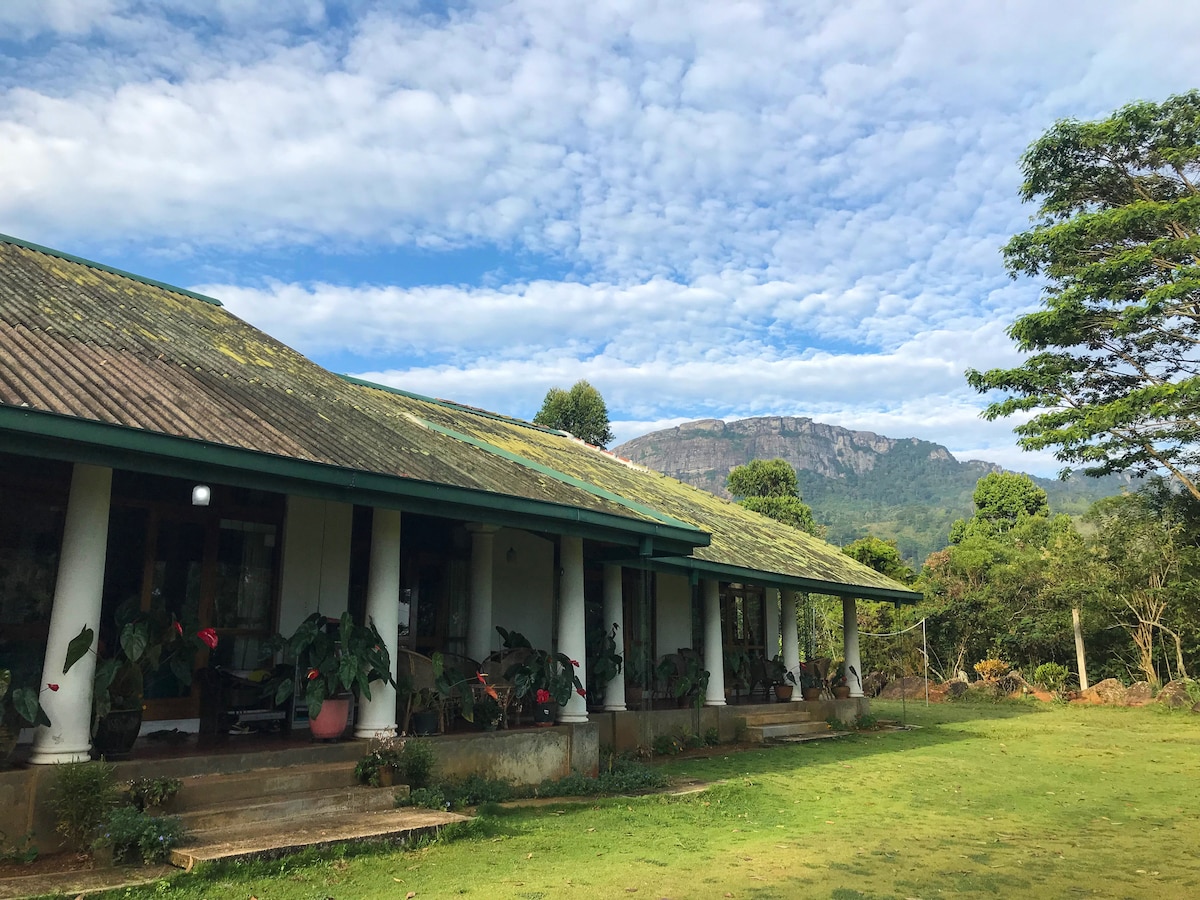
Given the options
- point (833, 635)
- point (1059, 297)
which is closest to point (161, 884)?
point (1059, 297)

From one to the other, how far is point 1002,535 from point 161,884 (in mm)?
48217

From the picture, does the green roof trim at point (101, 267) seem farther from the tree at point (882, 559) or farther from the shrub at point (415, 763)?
the tree at point (882, 559)

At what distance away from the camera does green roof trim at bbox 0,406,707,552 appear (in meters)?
5.52

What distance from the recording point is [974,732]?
54.1ft

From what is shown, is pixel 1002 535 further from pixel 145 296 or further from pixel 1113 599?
pixel 145 296

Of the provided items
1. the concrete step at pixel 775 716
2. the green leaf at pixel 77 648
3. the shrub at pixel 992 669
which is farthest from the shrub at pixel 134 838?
the shrub at pixel 992 669

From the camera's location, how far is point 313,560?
9.24 m

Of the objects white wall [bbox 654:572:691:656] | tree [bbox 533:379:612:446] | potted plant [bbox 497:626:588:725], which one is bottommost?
potted plant [bbox 497:626:588:725]

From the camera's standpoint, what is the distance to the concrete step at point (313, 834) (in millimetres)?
5414

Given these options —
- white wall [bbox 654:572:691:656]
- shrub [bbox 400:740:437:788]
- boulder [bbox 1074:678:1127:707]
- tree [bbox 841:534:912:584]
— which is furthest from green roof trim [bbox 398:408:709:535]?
tree [bbox 841:534:912:584]

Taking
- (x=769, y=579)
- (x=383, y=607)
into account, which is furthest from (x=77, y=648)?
(x=769, y=579)

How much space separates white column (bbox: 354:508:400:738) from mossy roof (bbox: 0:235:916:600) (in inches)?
20.2

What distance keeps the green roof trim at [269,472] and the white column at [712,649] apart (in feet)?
16.0

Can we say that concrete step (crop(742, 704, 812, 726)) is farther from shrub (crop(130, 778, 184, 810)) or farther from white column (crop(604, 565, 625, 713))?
shrub (crop(130, 778, 184, 810))
